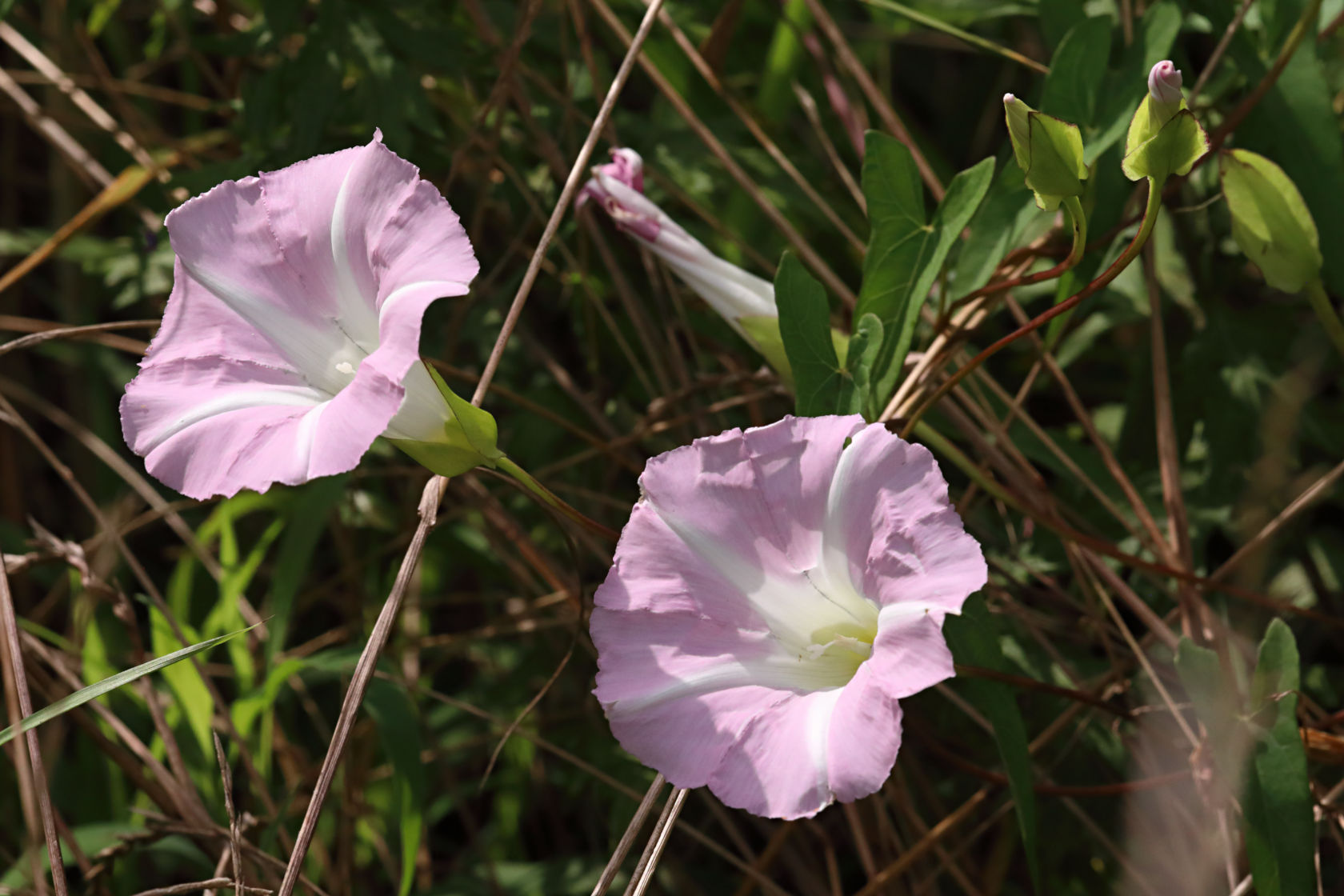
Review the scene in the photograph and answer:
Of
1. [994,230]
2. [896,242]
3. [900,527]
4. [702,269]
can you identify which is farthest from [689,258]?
[900,527]

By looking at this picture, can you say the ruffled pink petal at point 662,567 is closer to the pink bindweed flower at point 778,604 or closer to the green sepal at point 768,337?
the pink bindweed flower at point 778,604

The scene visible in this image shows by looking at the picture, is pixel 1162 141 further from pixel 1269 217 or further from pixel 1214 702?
pixel 1214 702

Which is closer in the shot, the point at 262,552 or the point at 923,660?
the point at 923,660

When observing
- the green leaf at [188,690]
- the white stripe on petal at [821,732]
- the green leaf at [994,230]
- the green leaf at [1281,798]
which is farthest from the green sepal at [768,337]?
the green leaf at [188,690]

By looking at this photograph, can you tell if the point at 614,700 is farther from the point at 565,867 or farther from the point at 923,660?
the point at 565,867

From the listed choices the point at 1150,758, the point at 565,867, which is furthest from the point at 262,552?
the point at 1150,758

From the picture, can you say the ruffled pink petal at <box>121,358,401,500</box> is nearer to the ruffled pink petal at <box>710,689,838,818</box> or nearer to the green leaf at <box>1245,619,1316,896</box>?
the ruffled pink petal at <box>710,689,838,818</box>

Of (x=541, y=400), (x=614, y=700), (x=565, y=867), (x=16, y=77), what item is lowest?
(x=565, y=867)
